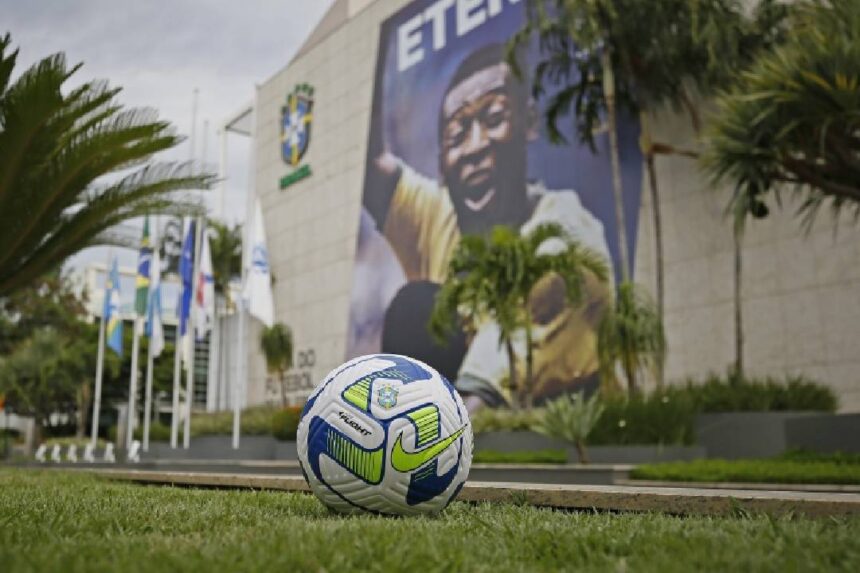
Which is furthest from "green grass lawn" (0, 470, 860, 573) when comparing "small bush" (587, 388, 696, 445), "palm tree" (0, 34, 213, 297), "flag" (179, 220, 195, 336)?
"flag" (179, 220, 195, 336)

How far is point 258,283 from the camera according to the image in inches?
1091

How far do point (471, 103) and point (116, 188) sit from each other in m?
21.8

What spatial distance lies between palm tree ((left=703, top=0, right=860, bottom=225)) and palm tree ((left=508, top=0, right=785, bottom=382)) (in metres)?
3.73

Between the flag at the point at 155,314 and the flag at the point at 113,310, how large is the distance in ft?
6.75

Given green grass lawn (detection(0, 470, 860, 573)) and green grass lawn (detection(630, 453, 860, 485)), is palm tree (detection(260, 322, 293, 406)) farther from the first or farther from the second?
green grass lawn (detection(0, 470, 860, 573))

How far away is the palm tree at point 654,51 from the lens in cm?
2111

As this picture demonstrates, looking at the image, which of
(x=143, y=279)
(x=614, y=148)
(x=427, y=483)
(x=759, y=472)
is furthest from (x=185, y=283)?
(x=427, y=483)

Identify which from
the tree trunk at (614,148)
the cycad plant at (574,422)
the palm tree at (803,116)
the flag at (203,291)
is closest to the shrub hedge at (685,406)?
the cycad plant at (574,422)

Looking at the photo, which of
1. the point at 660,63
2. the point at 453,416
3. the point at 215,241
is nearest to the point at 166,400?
the point at 215,241

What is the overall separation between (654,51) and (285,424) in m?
16.0

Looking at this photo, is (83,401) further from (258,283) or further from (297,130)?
(258,283)

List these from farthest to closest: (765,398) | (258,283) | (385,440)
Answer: (258,283) → (765,398) → (385,440)

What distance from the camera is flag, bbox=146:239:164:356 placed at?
29016 mm

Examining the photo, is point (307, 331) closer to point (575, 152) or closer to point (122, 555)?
point (575, 152)
